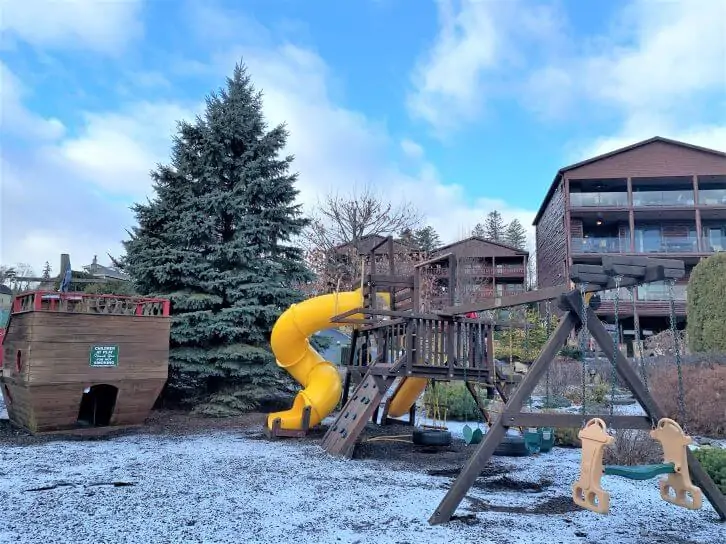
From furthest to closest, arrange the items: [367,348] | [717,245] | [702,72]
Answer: [717,245], [367,348], [702,72]

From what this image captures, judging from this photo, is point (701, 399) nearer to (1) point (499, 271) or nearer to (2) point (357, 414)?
(2) point (357, 414)

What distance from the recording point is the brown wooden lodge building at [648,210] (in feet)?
86.0

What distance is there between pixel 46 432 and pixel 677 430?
28.4ft

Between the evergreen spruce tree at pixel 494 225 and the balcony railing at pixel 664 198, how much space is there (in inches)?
1511

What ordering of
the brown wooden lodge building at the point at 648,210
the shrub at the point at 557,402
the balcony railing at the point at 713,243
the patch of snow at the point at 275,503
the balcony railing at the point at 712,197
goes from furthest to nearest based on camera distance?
the balcony railing at the point at 712,197
the brown wooden lodge building at the point at 648,210
the balcony railing at the point at 713,243
the shrub at the point at 557,402
the patch of snow at the point at 275,503

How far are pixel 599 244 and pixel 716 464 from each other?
952 inches

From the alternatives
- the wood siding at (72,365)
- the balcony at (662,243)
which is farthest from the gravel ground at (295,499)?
the balcony at (662,243)

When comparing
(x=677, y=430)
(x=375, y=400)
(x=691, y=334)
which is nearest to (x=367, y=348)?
(x=375, y=400)

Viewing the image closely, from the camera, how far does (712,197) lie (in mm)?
26875

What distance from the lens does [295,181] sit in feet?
38.2

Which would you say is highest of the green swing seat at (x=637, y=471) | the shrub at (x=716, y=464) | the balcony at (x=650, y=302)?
the balcony at (x=650, y=302)

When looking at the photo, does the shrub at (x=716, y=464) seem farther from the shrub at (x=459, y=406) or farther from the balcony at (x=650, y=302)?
the balcony at (x=650, y=302)

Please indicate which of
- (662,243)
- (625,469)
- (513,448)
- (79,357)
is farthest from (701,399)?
(662,243)

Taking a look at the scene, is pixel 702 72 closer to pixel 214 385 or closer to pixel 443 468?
pixel 443 468
